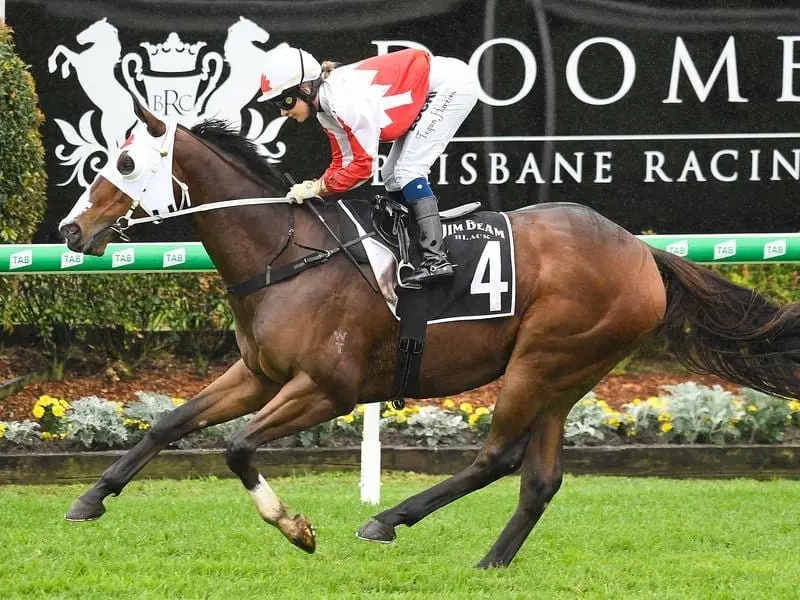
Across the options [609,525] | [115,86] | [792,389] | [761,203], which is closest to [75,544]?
[609,525]

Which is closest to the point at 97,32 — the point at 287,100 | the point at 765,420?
the point at 287,100

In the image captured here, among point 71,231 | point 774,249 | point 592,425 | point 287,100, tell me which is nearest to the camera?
point 71,231

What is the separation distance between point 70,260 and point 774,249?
3.43 metres

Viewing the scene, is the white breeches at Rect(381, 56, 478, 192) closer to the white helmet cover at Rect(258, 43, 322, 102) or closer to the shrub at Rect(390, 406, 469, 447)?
the white helmet cover at Rect(258, 43, 322, 102)

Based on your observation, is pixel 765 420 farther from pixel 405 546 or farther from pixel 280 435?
pixel 280 435

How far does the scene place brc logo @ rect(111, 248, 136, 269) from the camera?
651 cm

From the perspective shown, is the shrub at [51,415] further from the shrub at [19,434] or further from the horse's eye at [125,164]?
the horse's eye at [125,164]

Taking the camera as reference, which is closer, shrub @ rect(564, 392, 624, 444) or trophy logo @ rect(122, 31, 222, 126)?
shrub @ rect(564, 392, 624, 444)

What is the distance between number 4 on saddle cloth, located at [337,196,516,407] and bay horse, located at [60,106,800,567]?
0.16ft

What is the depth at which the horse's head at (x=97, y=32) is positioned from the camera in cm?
827

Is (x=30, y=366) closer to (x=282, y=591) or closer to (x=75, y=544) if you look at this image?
(x=75, y=544)

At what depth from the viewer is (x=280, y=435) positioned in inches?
198

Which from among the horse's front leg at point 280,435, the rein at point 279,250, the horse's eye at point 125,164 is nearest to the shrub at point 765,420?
the rein at point 279,250

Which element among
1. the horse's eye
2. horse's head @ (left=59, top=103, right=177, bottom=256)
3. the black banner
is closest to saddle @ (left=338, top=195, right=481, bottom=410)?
horse's head @ (left=59, top=103, right=177, bottom=256)
